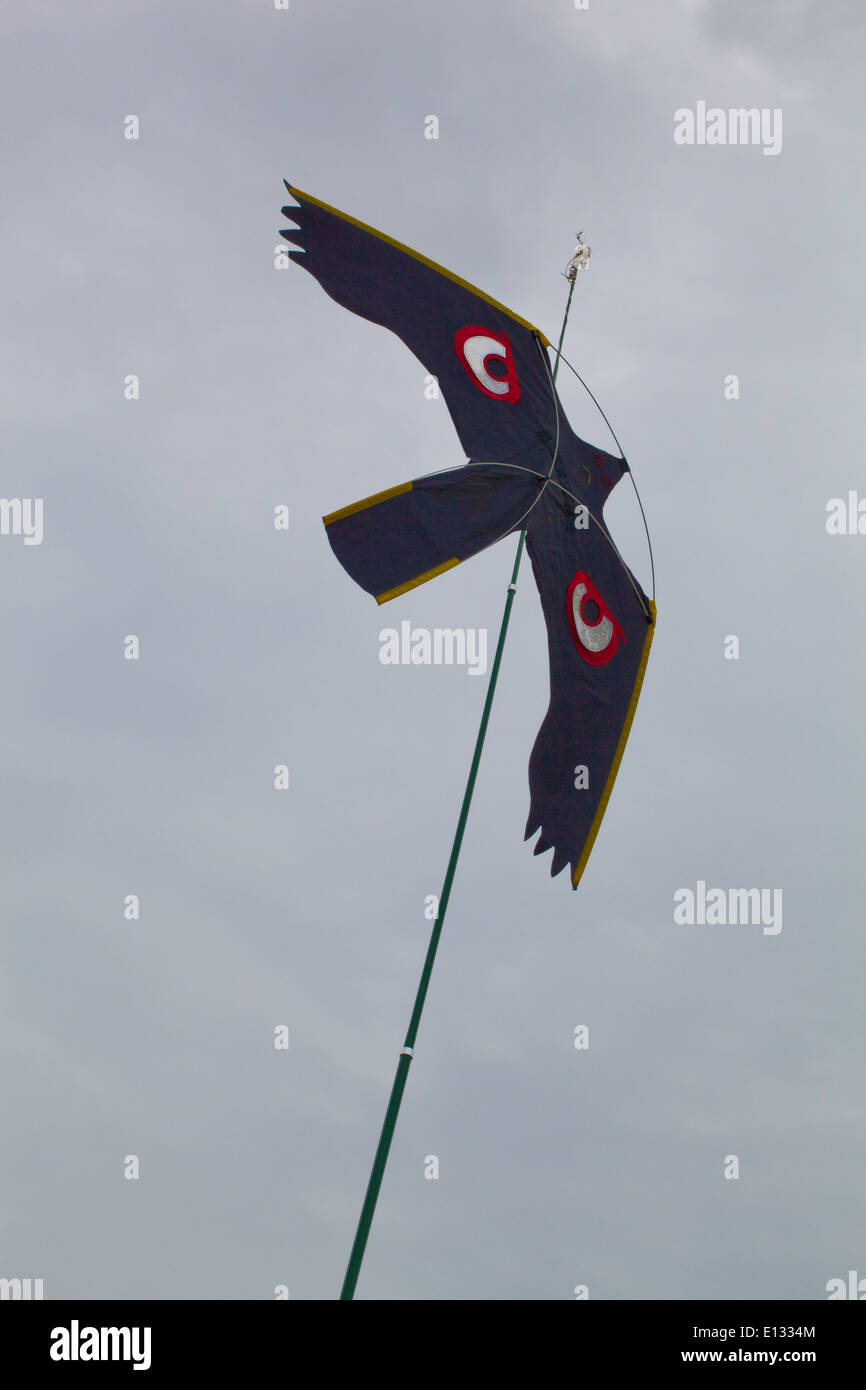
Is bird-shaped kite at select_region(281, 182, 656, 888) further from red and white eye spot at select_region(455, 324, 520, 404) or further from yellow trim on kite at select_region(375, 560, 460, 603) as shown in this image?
yellow trim on kite at select_region(375, 560, 460, 603)

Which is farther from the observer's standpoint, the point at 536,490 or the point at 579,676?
the point at 579,676

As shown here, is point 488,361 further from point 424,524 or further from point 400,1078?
point 400,1078

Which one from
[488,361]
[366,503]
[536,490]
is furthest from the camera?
[488,361]

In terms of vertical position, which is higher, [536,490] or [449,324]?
[449,324]

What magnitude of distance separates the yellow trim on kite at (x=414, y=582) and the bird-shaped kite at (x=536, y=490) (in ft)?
0.65

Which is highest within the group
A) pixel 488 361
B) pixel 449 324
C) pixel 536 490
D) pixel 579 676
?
pixel 449 324

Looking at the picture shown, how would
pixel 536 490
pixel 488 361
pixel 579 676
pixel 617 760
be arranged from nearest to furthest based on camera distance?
1. pixel 536 490
2. pixel 488 361
3. pixel 579 676
4. pixel 617 760

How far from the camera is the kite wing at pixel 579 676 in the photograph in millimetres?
11477

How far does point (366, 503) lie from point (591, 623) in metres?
3.05

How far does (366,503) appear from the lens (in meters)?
9.61

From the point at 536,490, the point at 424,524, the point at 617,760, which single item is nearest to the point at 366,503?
the point at 424,524

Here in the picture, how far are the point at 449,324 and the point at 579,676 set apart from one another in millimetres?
3397
